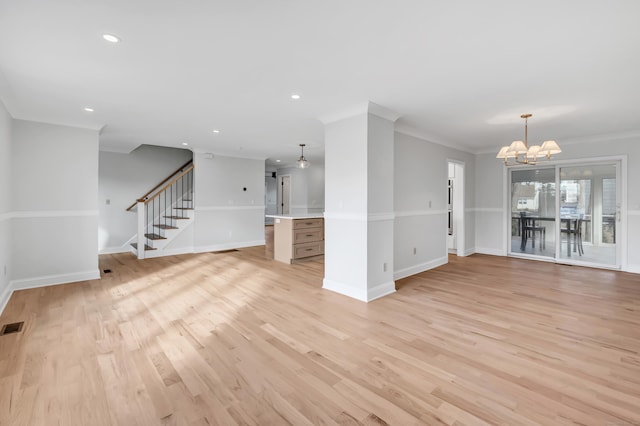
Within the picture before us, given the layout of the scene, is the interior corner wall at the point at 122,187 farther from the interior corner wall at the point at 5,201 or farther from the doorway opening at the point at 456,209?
the doorway opening at the point at 456,209

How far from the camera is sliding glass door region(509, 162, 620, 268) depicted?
552 centimetres

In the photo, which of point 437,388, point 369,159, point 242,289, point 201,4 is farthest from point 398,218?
point 201,4

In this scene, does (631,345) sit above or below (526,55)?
below

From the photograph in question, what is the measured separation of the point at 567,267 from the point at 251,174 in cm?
733

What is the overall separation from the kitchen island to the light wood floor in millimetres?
1705

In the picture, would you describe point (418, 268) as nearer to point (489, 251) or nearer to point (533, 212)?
point (489, 251)

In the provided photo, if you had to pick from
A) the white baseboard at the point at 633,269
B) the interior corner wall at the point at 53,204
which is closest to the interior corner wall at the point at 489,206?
the white baseboard at the point at 633,269

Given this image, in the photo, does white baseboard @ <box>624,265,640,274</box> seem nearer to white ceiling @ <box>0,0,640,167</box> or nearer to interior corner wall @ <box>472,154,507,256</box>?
interior corner wall @ <box>472,154,507,256</box>

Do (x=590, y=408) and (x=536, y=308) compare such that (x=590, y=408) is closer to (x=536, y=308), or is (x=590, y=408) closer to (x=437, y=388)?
(x=437, y=388)

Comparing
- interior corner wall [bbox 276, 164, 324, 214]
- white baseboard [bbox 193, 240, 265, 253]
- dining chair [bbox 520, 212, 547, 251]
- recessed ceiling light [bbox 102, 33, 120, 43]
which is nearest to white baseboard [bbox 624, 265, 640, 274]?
dining chair [bbox 520, 212, 547, 251]

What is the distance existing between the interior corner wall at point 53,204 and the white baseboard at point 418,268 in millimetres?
4898

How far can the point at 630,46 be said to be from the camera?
2.26m

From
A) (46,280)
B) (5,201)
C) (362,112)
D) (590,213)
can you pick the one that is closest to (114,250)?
(46,280)

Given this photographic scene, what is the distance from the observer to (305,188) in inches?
433
